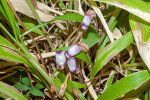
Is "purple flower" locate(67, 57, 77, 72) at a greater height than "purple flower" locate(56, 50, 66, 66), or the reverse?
"purple flower" locate(56, 50, 66, 66)

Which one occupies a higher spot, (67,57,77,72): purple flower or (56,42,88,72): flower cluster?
(56,42,88,72): flower cluster

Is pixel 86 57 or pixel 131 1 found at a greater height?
pixel 131 1

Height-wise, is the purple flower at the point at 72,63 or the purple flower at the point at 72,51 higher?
the purple flower at the point at 72,51

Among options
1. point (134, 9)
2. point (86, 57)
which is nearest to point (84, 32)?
point (86, 57)

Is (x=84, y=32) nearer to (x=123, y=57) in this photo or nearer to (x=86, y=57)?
(x=86, y=57)

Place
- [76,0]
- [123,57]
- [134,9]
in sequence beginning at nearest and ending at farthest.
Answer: [134,9] < [76,0] < [123,57]

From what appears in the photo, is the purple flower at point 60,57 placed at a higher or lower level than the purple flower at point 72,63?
higher

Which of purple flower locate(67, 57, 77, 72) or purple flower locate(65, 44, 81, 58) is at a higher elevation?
purple flower locate(65, 44, 81, 58)

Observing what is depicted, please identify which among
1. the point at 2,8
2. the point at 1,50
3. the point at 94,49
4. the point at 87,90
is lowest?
the point at 87,90
